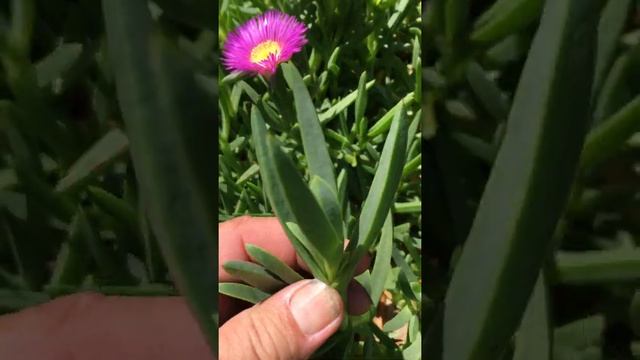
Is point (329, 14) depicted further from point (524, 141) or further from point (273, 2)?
point (524, 141)

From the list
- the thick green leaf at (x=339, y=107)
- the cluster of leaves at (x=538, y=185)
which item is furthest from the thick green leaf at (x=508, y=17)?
the thick green leaf at (x=339, y=107)

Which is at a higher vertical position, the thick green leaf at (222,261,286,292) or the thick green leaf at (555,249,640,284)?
the thick green leaf at (555,249,640,284)

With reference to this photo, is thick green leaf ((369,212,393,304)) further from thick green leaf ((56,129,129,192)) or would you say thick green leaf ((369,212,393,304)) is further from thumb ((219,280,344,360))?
thick green leaf ((56,129,129,192))

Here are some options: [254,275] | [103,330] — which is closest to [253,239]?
[254,275]

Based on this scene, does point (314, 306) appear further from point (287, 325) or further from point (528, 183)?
point (528, 183)

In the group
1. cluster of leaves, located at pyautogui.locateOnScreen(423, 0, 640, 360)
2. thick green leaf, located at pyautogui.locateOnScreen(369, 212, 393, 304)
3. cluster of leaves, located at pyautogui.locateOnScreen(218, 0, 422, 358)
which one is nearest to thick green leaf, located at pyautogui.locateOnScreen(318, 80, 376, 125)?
cluster of leaves, located at pyautogui.locateOnScreen(218, 0, 422, 358)

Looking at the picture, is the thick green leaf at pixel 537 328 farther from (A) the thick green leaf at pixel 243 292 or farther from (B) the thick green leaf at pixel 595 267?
(A) the thick green leaf at pixel 243 292
